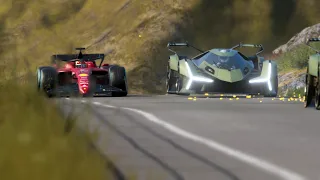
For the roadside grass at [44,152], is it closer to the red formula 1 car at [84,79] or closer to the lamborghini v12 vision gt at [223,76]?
the lamborghini v12 vision gt at [223,76]

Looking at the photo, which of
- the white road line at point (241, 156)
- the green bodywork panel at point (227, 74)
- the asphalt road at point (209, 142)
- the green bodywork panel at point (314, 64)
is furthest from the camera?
the green bodywork panel at point (227, 74)

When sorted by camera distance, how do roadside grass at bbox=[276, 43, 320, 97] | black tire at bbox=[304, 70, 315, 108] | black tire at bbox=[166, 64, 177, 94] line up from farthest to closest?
roadside grass at bbox=[276, 43, 320, 97] → black tire at bbox=[166, 64, 177, 94] → black tire at bbox=[304, 70, 315, 108]

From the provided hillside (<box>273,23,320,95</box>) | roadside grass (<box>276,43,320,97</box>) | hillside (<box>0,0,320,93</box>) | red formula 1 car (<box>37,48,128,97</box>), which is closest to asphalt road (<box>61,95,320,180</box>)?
red formula 1 car (<box>37,48,128,97</box>)

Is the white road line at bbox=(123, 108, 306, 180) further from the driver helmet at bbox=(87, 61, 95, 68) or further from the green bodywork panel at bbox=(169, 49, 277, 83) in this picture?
the driver helmet at bbox=(87, 61, 95, 68)

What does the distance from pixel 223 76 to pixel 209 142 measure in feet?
52.0

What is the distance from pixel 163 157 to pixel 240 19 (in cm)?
5648

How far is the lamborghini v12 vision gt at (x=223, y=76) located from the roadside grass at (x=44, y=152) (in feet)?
57.5

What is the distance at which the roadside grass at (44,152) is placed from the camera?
5883 mm

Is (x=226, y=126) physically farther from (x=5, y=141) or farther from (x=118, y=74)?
(x=118, y=74)

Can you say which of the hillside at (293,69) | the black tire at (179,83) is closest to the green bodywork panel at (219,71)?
the black tire at (179,83)

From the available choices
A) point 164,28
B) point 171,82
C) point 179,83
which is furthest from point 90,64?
point 164,28

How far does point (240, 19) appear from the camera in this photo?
216ft

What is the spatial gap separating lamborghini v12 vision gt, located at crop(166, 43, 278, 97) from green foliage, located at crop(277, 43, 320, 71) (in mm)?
11682

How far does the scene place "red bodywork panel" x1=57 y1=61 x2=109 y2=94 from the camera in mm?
28141
